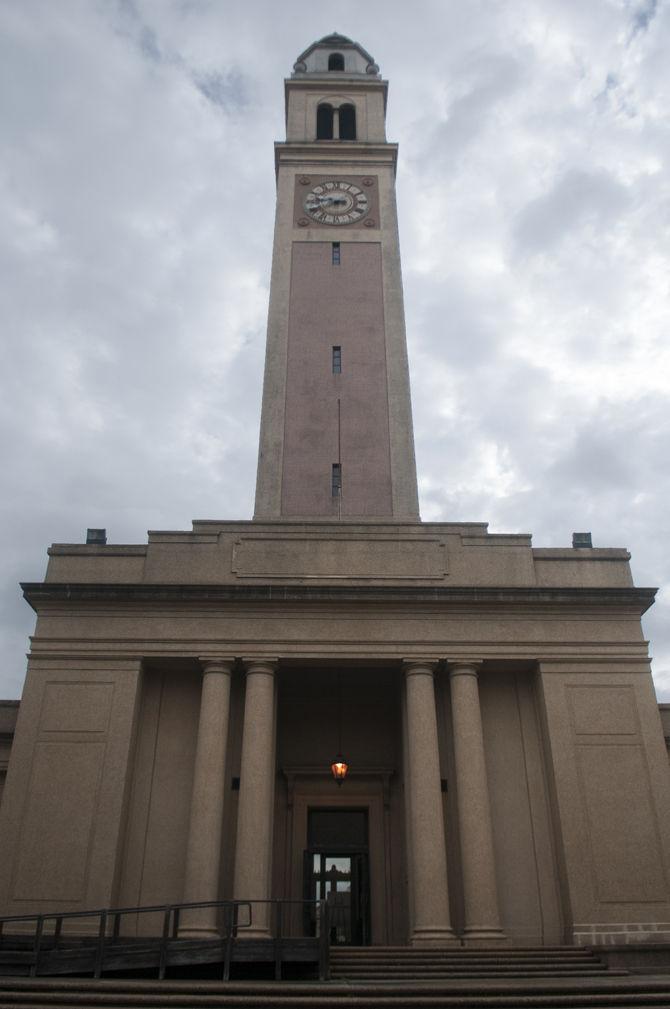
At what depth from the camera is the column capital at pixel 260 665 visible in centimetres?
2083

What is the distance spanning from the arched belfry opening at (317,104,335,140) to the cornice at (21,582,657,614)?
24.8 m

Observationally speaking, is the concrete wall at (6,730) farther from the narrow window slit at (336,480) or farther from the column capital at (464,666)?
the column capital at (464,666)

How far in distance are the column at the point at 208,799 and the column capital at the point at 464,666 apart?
5.55 m

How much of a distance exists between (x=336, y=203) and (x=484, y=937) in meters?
27.0

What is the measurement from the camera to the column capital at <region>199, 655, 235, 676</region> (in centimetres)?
2086

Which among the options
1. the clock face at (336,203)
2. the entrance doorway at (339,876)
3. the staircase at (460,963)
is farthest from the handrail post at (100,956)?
the clock face at (336,203)

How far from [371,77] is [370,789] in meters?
32.2

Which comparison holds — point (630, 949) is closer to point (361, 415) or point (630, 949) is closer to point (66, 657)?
point (66, 657)

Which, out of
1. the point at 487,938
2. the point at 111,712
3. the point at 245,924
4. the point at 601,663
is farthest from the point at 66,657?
the point at 601,663

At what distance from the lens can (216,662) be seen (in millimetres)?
20859

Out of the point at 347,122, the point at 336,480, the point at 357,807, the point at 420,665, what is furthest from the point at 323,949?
the point at 347,122

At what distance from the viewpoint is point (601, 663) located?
21094 millimetres

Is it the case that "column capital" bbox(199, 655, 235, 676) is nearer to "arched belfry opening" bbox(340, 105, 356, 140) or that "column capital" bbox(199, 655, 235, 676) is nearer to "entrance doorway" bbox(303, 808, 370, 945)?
"entrance doorway" bbox(303, 808, 370, 945)

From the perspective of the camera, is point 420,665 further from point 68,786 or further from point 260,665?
point 68,786
